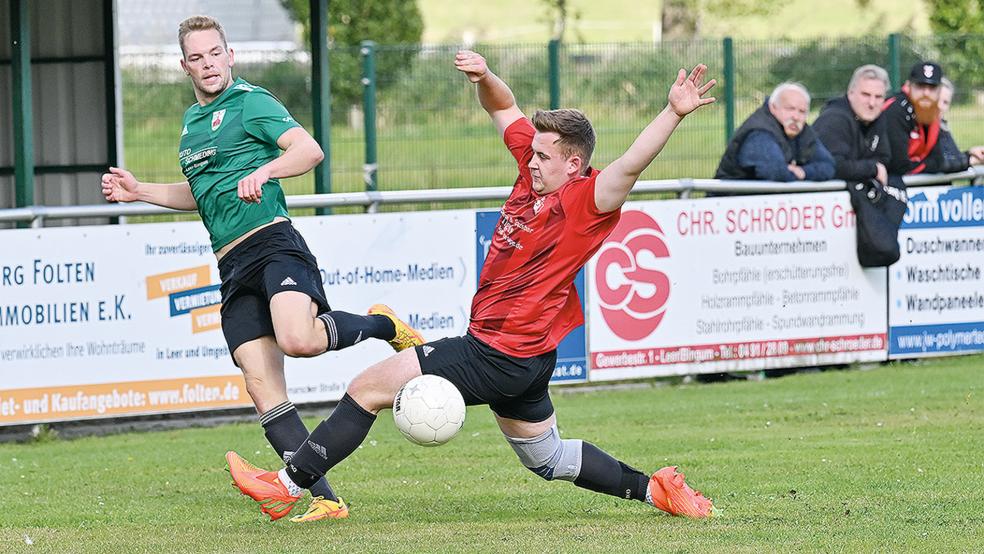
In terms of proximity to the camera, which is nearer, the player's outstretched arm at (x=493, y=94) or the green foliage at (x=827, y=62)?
the player's outstretched arm at (x=493, y=94)

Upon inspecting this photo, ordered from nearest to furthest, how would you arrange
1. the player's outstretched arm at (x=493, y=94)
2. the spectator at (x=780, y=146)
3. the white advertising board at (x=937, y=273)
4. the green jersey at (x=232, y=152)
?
the player's outstretched arm at (x=493, y=94), the green jersey at (x=232, y=152), the spectator at (x=780, y=146), the white advertising board at (x=937, y=273)

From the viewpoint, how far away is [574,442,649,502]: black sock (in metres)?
7.27

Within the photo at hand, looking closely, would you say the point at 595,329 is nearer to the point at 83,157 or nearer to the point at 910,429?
the point at 910,429

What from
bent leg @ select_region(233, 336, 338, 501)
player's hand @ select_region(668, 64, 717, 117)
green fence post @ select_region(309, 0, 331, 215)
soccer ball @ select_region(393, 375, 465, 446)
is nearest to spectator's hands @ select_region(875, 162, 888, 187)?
Answer: green fence post @ select_region(309, 0, 331, 215)

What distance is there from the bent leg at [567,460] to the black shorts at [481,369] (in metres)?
0.24

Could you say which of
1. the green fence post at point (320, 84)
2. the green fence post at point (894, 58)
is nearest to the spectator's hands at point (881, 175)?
the green fence post at point (894, 58)

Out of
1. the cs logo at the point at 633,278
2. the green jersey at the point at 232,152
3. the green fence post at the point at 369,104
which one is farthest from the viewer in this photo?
the green fence post at the point at 369,104

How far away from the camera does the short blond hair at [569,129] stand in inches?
267

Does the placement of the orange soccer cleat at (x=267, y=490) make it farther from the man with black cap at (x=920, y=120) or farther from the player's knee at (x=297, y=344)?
the man with black cap at (x=920, y=120)

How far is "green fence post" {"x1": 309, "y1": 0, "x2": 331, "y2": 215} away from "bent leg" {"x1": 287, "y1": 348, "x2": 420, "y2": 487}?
631 cm

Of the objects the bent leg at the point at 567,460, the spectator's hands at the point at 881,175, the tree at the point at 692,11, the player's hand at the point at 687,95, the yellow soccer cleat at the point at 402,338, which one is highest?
the tree at the point at 692,11

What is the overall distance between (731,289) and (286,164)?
610 cm

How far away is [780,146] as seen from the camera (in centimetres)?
1294

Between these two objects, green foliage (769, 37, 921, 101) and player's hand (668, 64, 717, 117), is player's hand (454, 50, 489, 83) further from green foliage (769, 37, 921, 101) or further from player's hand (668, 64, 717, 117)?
A: green foliage (769, 37, 921, 101)
